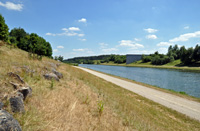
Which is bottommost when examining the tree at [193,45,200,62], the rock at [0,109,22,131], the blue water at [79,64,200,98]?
the blue water at [79,64,200,98]

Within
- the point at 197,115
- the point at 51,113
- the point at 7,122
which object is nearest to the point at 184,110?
the point at 197,115

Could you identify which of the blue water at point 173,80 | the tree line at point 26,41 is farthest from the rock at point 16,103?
the blue water at point 173,80

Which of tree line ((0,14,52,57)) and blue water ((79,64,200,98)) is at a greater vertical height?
tree line ((0,14,52,57))

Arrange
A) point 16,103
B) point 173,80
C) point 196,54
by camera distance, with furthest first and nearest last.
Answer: point 196,54 < point 173,80 < point 16,103

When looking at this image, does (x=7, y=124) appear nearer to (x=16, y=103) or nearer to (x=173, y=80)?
(x=16, y=103)

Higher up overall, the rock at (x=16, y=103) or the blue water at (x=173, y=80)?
the rock at (x=16, y=103)

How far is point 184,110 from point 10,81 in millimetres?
10992

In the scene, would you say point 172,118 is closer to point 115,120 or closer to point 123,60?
point 115,120

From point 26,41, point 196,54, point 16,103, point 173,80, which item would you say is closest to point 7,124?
point 16,103

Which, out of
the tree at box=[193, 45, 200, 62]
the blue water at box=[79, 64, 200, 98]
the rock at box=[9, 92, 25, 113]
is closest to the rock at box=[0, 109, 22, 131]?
the rock at box=[9, 92, 25, 113]

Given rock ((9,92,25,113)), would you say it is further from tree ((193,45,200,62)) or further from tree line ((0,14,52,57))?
tree ((193,45,200,62))

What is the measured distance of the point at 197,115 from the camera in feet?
24.8

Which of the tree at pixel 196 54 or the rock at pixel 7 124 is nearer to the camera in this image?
the rock at pixel 7 124

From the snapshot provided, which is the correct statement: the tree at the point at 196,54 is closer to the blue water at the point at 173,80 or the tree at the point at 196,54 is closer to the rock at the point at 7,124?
the blue water at the point at 173,80
